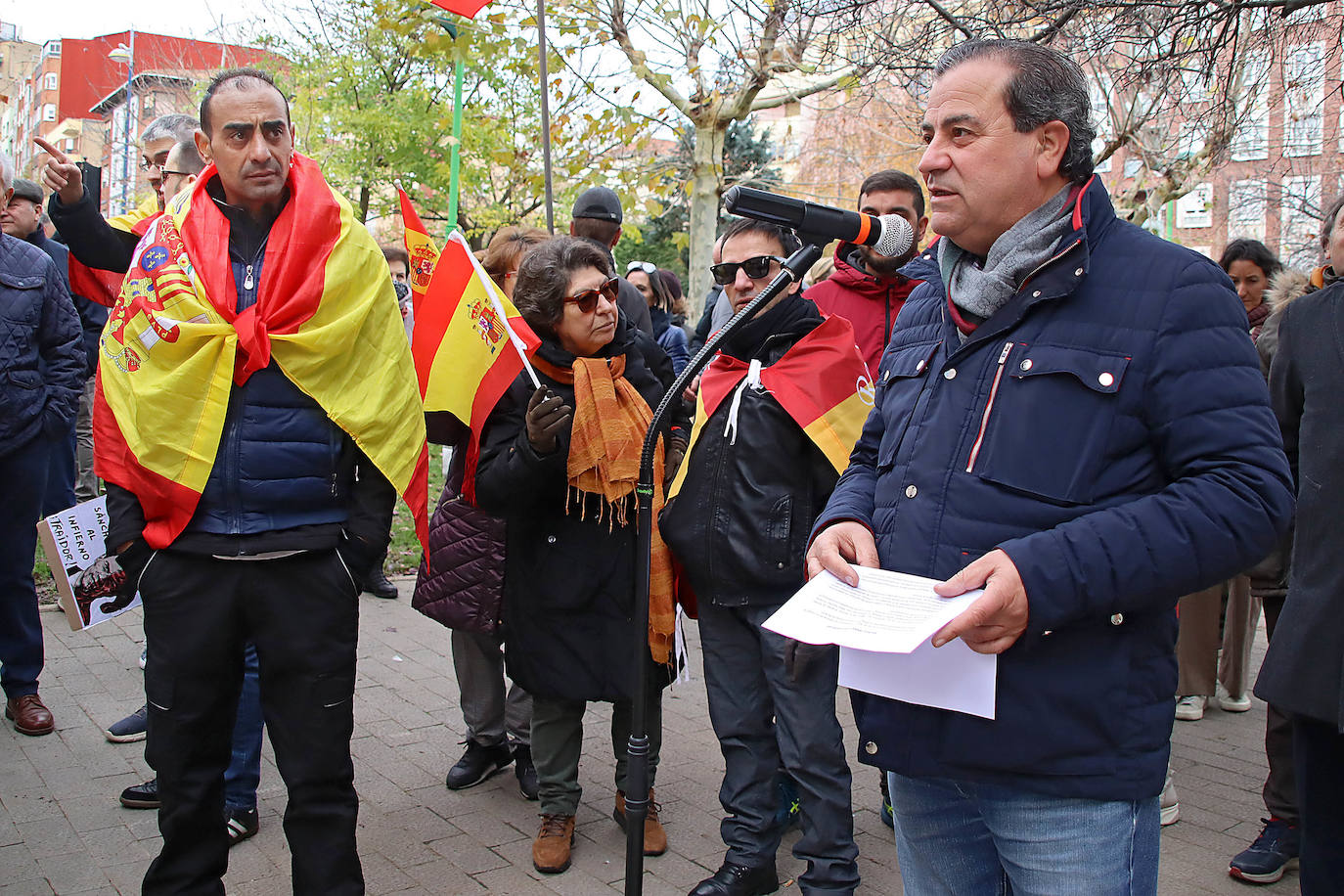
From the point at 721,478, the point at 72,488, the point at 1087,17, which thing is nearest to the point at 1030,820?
the point at 721,478

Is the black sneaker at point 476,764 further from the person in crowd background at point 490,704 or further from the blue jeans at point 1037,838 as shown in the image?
the blue jeans at point 1037,838

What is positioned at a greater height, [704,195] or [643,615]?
[704,195]

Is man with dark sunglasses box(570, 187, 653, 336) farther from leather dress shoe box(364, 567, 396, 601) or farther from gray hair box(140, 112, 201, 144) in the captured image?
leather dress shoe box(364, 567, 396, 601)

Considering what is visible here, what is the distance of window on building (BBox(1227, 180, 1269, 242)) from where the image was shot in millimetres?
20859

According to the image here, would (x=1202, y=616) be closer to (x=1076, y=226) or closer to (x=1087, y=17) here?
(x=1087, y=17)

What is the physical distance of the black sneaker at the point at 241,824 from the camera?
12.6 ft

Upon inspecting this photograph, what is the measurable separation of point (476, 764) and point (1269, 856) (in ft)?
9.92

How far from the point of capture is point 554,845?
3.82 metres

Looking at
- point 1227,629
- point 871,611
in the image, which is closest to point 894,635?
point 871,611

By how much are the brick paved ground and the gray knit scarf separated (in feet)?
8.11

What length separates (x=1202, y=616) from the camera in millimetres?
5406

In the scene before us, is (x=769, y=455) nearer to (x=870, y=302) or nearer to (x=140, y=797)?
(x=870, y=302)

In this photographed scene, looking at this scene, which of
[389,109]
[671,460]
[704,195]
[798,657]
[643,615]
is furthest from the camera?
[389,109]

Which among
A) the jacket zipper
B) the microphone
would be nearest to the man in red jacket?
the microphone
